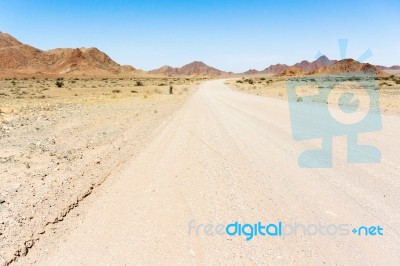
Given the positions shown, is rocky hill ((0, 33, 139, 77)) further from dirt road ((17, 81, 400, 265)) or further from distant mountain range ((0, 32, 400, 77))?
dirt road ((17, 81, 400, 265))

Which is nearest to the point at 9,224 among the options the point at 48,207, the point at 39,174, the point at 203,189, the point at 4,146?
the point at 48,207

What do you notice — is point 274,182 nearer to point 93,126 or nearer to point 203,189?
point 203,189

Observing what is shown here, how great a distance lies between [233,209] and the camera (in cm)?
469

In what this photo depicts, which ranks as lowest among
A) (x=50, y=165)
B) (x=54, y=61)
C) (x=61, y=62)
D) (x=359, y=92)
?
(x=50, y=165)

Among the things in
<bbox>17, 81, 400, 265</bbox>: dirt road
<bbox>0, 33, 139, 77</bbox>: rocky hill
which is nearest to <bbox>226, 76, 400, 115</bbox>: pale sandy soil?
<bbox>17, 81, 400, 265</bbox>: dirt road

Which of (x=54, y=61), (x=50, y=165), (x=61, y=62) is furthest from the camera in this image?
(x=54, y=61)

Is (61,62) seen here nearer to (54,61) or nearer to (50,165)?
(54,61)

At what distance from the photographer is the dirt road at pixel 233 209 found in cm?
362

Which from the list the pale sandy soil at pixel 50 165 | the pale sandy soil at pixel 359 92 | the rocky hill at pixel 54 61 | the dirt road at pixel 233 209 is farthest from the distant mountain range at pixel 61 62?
the dirt road at pixel 233 209

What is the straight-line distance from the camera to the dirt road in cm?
362

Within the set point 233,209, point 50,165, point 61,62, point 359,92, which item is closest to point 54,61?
point 61,62

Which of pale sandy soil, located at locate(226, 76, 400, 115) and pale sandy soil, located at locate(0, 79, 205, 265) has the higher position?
pale sandy soil, located at locate(226, 76, 400, 115)

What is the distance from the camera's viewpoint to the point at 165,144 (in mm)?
9055

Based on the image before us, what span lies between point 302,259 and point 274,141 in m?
5.69
